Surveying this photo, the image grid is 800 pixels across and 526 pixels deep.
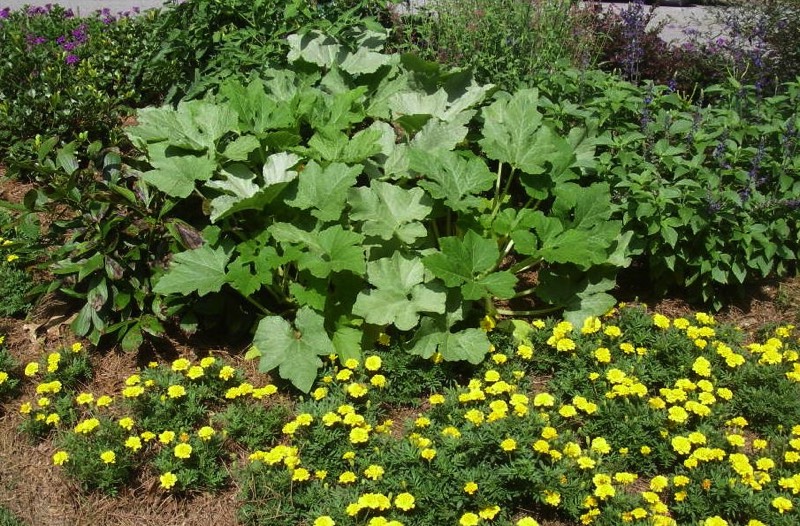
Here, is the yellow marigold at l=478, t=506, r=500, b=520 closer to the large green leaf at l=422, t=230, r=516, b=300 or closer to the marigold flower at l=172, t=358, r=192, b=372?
the large green leaf at l=422, t=230, r=516, b=300

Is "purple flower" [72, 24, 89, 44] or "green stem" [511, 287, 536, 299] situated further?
"purple flower" [72, 24, 89, 44]

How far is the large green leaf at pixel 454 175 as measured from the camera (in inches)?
156

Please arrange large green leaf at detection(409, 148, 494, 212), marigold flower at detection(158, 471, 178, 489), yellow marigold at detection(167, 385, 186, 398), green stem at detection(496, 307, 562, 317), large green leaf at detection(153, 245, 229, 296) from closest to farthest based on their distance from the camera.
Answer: marigold flower at detection(158, 471, 178, 489), yellow marigold at detection(167, 385, 186, 398), large green leaf at detection(153, 245, 229, 296), large green leaf at detection(409, 148, 494, 212), green stem at detection(496, 307, 562, 317)

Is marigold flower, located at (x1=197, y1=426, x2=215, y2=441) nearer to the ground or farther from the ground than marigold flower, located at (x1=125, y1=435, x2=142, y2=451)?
farther from the ground

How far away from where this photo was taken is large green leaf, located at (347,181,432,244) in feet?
12.9

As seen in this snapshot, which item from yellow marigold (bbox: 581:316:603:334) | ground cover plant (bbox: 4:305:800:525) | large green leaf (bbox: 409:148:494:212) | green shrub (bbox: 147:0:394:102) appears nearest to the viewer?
ground cover plant (bbox: 4:305:800:525)

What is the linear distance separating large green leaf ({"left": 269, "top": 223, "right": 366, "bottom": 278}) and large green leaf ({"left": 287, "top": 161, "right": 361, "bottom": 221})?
0.35 feet

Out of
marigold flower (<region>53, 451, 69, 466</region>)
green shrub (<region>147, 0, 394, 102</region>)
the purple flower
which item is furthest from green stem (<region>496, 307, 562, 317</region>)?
the purple flower

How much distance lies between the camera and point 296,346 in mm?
3732

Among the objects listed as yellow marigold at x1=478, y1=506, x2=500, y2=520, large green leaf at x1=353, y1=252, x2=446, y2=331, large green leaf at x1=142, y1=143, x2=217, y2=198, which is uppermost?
large green leaf at x1=142, y1=143, x2=217, y2=198

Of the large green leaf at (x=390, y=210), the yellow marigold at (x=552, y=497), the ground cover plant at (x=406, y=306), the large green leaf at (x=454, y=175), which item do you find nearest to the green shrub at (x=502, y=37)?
the ground cover plant at (x=406, y=306)

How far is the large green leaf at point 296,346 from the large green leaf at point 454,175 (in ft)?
2.83

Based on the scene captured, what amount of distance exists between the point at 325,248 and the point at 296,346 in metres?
0.47

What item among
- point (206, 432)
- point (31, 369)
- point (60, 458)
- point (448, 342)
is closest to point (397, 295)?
point (448, 342)
